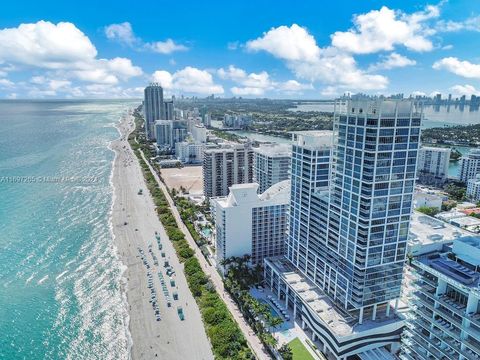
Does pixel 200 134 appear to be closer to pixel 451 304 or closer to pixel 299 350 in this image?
pixel 299 350

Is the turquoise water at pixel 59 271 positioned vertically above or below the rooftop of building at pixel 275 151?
below

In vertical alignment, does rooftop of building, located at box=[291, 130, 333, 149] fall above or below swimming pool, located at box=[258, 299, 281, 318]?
above

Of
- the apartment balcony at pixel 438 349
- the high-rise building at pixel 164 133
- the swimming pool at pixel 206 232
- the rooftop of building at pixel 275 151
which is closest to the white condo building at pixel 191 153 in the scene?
the high-rise building at pixel 164 133

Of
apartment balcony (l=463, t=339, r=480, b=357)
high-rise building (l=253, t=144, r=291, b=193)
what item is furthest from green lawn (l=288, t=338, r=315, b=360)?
high-rise building (l=253, t=144, r=291, b=193)

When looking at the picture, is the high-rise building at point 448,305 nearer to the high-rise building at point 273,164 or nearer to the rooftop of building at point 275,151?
the high-rise building at point 273,164

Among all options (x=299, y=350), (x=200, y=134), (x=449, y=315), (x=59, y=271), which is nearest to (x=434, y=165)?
(x=200, y=134)

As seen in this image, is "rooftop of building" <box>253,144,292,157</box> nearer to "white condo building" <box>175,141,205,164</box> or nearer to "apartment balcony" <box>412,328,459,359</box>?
"apartment balcony" <box>412,328,459,359</box>
